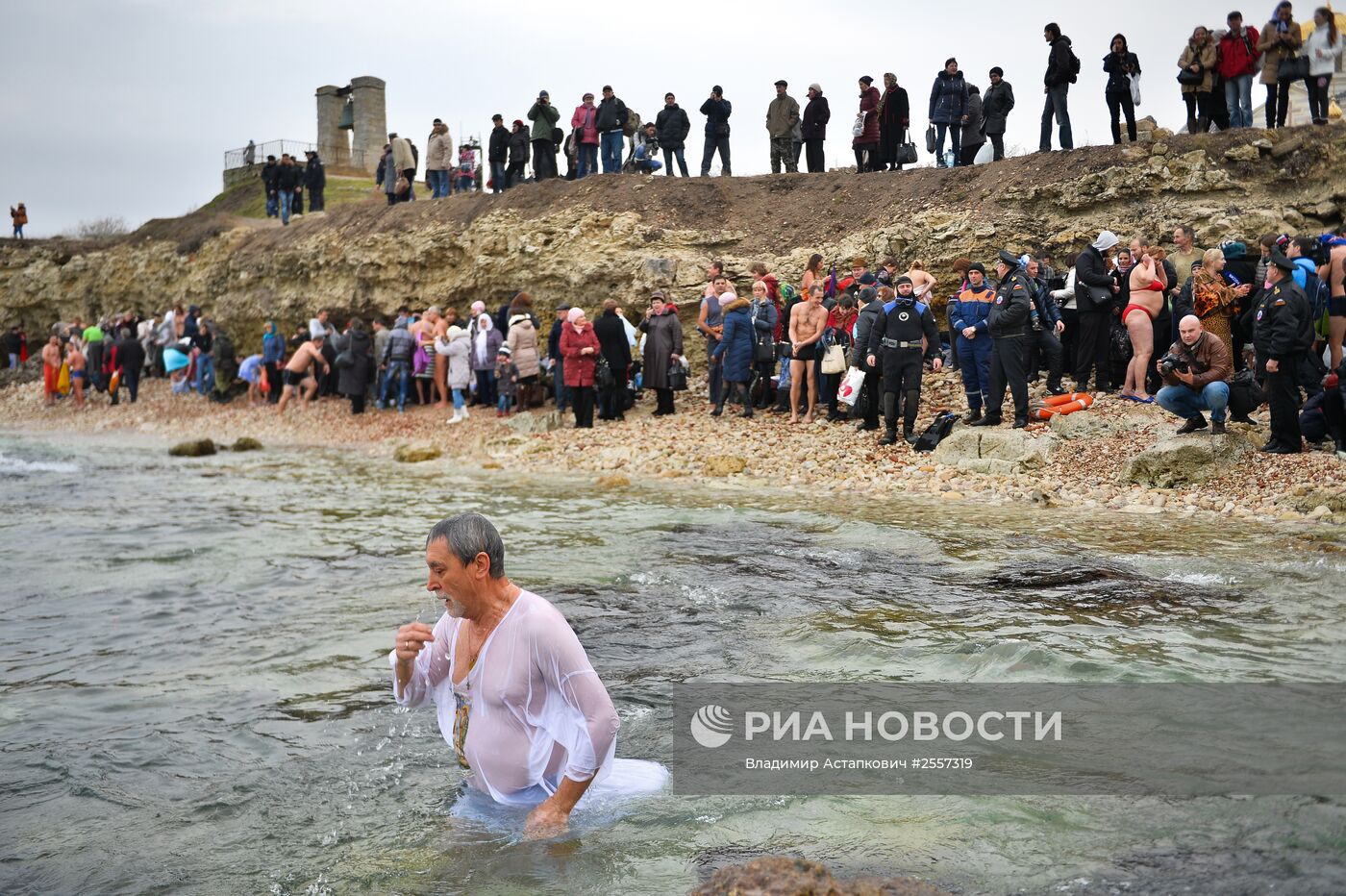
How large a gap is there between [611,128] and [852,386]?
1189cm

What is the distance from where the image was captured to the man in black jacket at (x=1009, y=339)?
13992mm

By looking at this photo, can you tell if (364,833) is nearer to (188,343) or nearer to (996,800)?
(996,800)

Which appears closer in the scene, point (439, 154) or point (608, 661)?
point (608, 661)

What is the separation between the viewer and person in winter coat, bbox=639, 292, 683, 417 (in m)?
19.1

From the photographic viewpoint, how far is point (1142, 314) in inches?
575

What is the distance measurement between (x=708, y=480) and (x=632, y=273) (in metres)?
9.27

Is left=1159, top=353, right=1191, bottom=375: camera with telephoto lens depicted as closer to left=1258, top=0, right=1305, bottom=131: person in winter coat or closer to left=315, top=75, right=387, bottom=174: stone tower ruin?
left=1258, top=0, right=1305, bottom=131: person in winter coat

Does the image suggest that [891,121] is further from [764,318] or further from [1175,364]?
[1175,364]

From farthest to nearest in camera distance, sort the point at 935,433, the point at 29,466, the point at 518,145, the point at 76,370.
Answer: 1. the point at 76,370
2. the point at 518,145
3. the point at 29,466
4. the point at 935,433

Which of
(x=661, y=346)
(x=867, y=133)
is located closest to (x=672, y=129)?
(x=867, y=133)

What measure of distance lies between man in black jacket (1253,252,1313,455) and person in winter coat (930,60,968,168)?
31.7ft

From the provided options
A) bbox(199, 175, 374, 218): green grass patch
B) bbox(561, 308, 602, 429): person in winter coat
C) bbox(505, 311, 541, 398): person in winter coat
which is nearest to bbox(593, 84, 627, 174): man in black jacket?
bbox(505, 311, 541, 398): person in winter coat

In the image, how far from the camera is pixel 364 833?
477cm

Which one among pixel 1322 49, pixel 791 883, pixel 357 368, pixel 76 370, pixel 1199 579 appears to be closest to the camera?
pixel 791 883
